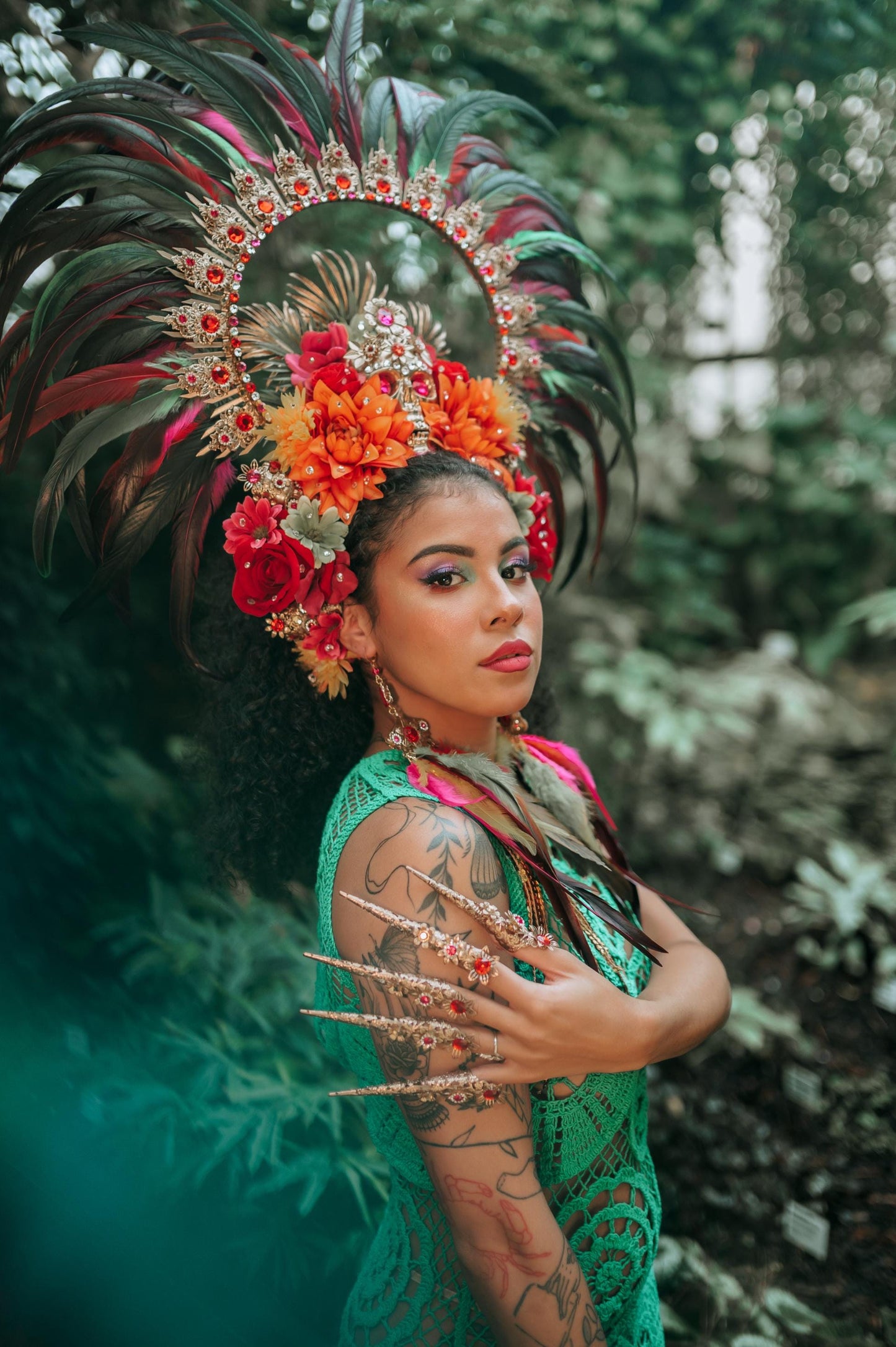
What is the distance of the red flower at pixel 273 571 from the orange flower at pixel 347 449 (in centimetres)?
9

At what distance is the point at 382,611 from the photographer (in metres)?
1.55

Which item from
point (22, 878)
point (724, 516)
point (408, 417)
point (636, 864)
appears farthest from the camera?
point (724, 516)

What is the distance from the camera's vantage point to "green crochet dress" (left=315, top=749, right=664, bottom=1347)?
1.51 m

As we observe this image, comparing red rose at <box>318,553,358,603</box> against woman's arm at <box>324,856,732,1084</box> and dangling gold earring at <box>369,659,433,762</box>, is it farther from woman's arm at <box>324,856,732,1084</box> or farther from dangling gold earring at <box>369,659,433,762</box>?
woman's arm at <box>324,856,732,1084</box>

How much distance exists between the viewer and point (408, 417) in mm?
1578

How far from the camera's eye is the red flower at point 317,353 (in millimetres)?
1576

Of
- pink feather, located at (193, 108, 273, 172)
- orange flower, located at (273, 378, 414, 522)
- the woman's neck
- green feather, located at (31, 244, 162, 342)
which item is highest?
pink feather, located at (193, 108, 273, 172)

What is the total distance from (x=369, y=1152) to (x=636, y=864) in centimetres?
211

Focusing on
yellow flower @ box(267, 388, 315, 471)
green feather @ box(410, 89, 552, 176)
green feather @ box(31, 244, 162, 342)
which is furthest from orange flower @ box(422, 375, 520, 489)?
green feather @ box(31, 244, 162, 342)

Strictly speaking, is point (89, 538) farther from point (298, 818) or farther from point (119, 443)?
point (119, 443)

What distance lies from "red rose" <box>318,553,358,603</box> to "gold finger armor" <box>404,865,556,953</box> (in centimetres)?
50

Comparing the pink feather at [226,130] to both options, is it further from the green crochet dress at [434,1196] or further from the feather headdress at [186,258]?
the green crochet dress at [434,1196]

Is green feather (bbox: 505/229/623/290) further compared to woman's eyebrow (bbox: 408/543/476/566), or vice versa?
green feather (bbox: 505/229/623/290)

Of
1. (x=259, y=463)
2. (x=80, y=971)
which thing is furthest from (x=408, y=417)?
(x=80, y=971)
